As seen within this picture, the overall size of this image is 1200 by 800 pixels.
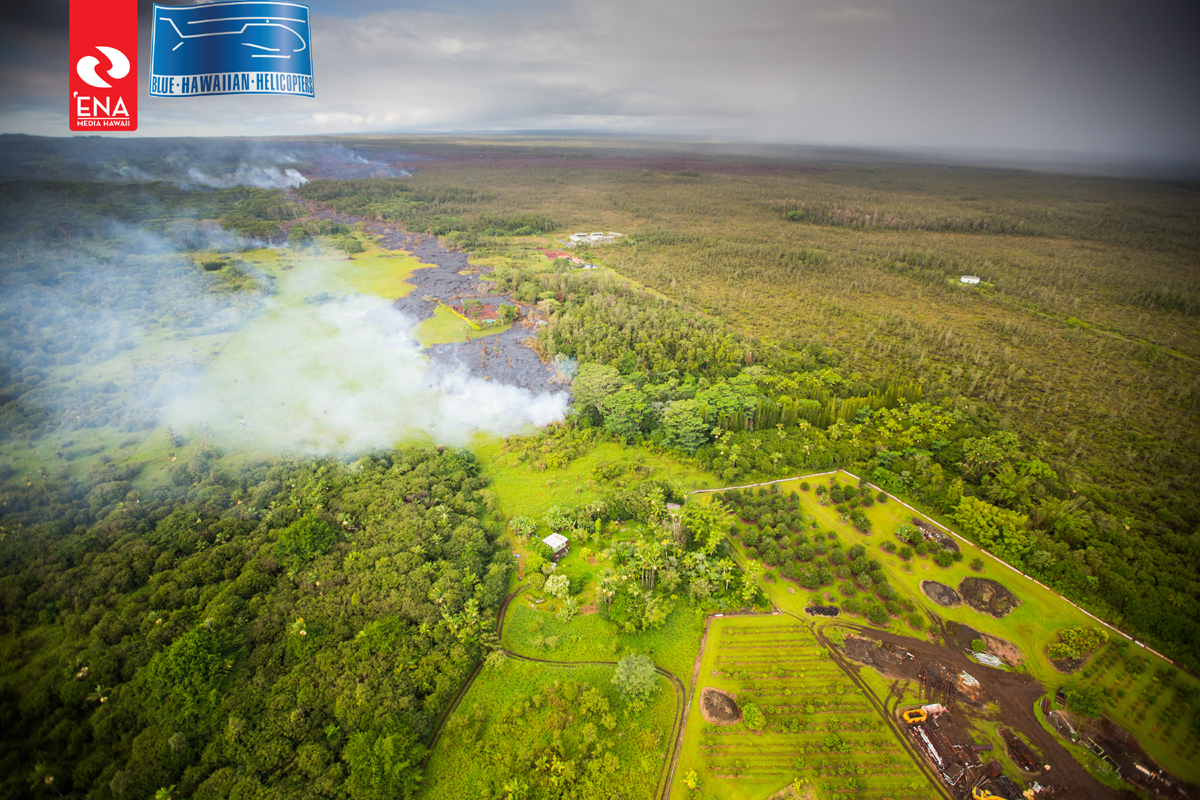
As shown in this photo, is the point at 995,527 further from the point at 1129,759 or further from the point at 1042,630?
the point at 1129,759

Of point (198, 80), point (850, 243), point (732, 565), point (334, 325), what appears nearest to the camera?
point (198, 80)

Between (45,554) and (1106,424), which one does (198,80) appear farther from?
(1106,424)

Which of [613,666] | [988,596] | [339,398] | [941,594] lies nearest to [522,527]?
[613,666]

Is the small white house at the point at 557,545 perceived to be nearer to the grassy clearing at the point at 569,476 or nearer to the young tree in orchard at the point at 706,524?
the grassy clearing at the point at 569,476

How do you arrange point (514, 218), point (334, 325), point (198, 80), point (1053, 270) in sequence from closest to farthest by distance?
point (198, 80), point (334, 325), point (1053, 270), point (514, 218)

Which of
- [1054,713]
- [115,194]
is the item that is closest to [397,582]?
[1054,713]

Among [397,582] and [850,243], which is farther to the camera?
[850,243]

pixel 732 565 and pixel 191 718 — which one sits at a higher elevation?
pixel 732 565
